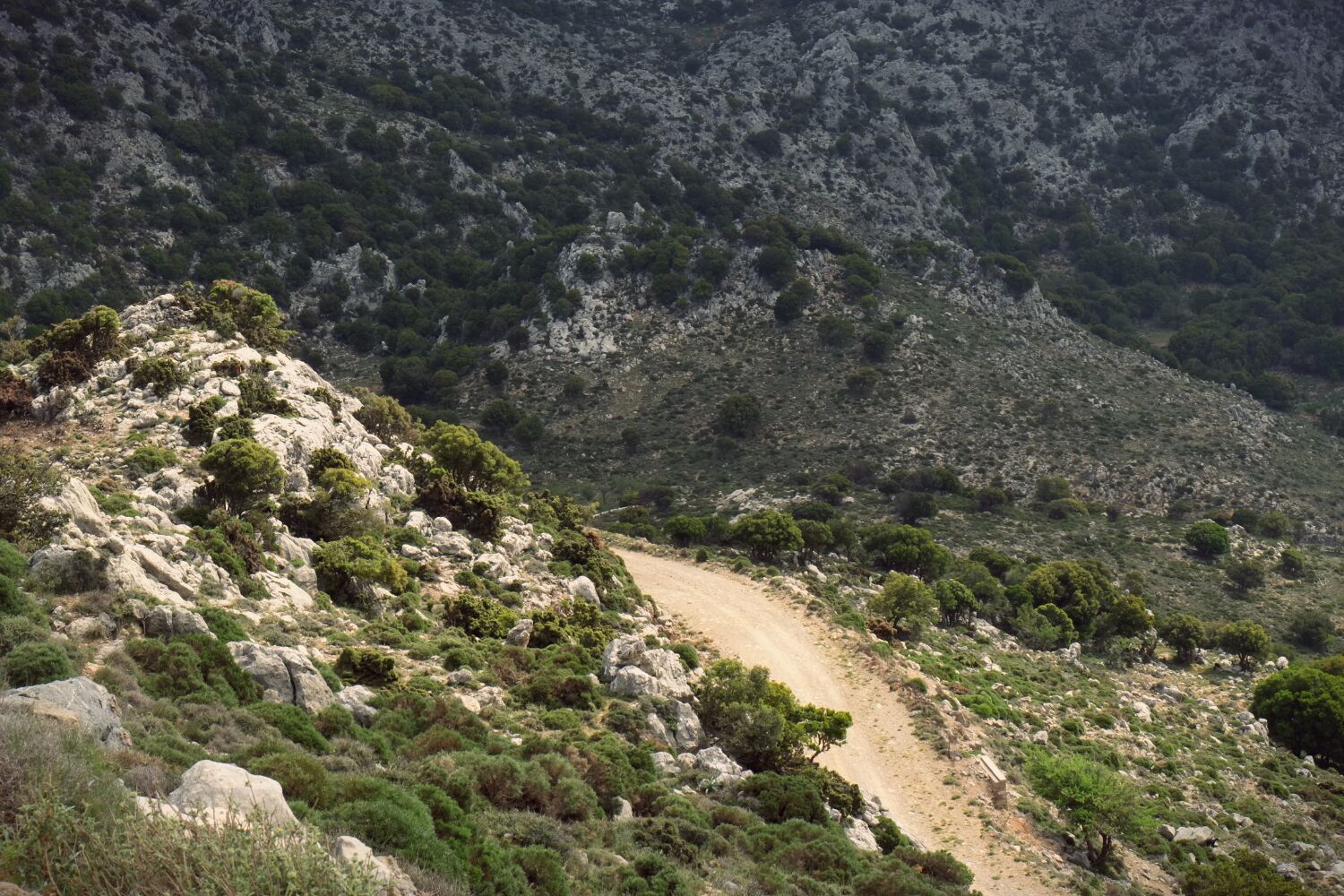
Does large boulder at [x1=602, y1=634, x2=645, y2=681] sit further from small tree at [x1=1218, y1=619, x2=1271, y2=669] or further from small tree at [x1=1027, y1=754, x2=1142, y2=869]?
small tree at [x1=1218, y1=619, x2=1271, y2=669]

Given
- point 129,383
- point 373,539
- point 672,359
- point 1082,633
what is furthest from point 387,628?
point 672,359

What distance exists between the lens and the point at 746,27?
14012 centimetres

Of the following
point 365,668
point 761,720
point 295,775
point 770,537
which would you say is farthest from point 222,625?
point 770,537

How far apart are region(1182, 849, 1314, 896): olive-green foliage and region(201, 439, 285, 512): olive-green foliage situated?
27.5 meters

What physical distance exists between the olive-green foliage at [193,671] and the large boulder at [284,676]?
303 millimetres

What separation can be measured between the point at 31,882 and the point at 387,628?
17092 millimetres

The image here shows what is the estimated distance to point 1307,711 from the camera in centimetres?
3894

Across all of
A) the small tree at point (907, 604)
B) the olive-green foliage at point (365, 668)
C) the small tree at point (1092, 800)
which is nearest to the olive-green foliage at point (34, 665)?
the olive-green foliage at point (365, 668)

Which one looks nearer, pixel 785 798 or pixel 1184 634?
pixel 785 798

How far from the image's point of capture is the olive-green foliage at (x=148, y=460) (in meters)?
28.6

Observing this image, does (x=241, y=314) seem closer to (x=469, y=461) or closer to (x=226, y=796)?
(x=469, y=461)

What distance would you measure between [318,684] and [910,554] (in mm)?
37808

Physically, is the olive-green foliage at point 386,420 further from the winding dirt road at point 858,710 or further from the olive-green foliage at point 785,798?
the olive-green foliage at point 785,798

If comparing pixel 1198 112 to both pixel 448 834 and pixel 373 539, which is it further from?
pixel 448 834
